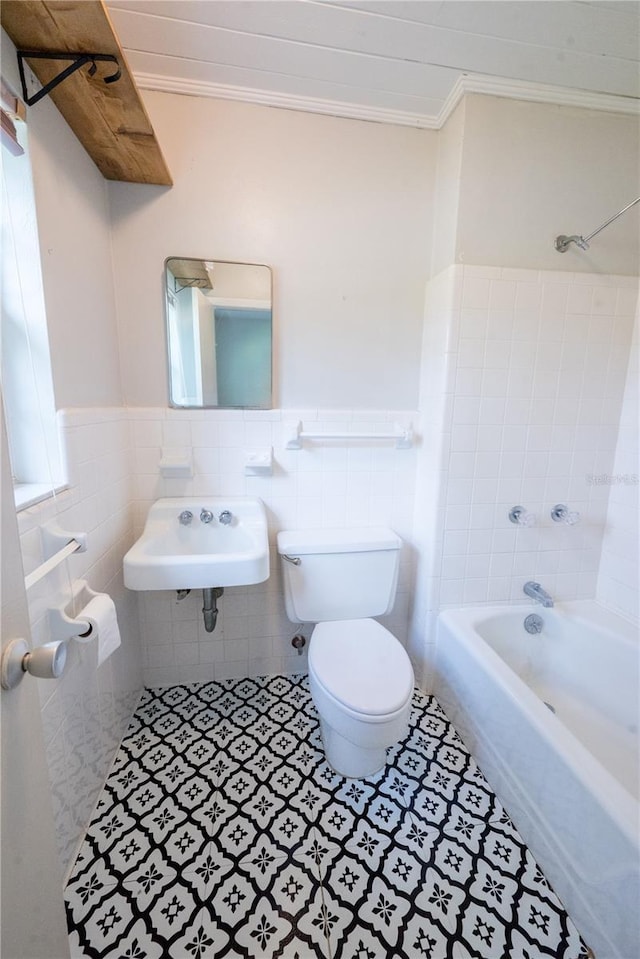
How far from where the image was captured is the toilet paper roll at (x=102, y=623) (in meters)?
0.94

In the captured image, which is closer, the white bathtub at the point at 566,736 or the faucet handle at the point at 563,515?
the white bathtub at the point at 566,736

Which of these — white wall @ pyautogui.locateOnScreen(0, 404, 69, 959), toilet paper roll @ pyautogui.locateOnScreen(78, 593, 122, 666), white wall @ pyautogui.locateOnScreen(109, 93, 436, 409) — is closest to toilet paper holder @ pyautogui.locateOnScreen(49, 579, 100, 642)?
toilet paper roll @ pyautogui.locateOnScreen(78, 593, 122, 666)

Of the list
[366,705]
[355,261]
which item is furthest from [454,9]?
[366,705]

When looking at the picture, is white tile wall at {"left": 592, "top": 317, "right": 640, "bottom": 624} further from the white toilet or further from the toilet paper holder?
the toilet paper holder

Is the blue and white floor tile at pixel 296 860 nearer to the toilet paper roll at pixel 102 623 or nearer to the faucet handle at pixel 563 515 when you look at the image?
the toilet paper roll at pixel 102 623

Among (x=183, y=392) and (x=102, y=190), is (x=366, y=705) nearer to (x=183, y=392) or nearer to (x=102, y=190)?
(x=183, y=392)

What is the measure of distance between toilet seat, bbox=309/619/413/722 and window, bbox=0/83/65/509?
991 millimetres

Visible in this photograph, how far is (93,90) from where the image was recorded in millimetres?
949

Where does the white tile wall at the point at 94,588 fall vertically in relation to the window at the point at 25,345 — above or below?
below

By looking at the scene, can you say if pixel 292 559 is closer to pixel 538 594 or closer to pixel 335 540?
pixel 335 540

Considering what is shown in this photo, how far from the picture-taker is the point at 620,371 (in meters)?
1.49

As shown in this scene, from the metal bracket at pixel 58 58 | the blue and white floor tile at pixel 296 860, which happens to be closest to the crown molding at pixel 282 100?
the metal bracket at pixel 58 58

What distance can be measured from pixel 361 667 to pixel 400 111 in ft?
6.79

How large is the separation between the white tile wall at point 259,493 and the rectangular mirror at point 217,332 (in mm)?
82
